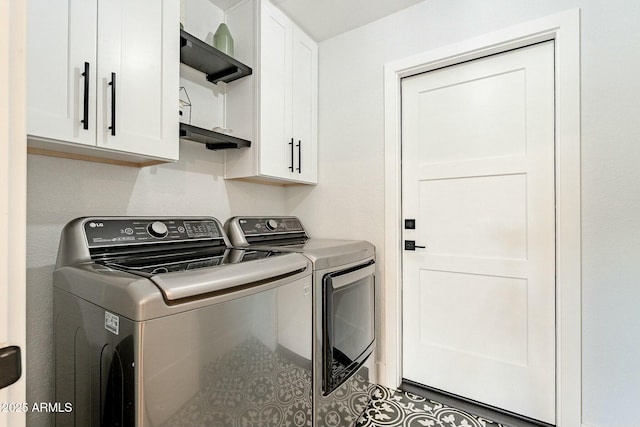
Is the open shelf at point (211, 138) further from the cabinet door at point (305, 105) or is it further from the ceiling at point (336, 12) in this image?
the ceiling at point (336, 12)

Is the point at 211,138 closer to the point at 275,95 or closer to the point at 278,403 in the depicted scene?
the point at 275,95

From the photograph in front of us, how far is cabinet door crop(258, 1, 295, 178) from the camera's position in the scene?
1735 millimetres

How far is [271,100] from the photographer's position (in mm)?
1788

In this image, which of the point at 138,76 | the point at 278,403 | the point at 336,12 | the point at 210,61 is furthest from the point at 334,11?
the point at 278,403

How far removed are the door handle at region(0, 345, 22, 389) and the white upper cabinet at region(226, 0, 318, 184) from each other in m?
1.39

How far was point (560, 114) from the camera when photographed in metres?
1.45

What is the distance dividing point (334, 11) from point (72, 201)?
1.83m

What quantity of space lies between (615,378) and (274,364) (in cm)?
155

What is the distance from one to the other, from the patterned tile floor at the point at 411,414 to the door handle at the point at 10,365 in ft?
5.23

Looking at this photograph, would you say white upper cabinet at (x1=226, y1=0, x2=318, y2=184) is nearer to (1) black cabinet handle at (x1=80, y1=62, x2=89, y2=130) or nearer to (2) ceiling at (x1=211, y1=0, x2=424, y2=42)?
(2) ceiling at (x1=211, y1=0, x2=424, y2=42)

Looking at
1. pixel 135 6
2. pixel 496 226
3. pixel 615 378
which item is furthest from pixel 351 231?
pixel 135 6

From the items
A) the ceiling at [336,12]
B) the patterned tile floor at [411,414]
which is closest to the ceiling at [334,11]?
the ceiling at [336,12]

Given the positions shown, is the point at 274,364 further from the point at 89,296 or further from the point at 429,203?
the point at 429,203

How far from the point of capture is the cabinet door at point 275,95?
1735 millimetres
